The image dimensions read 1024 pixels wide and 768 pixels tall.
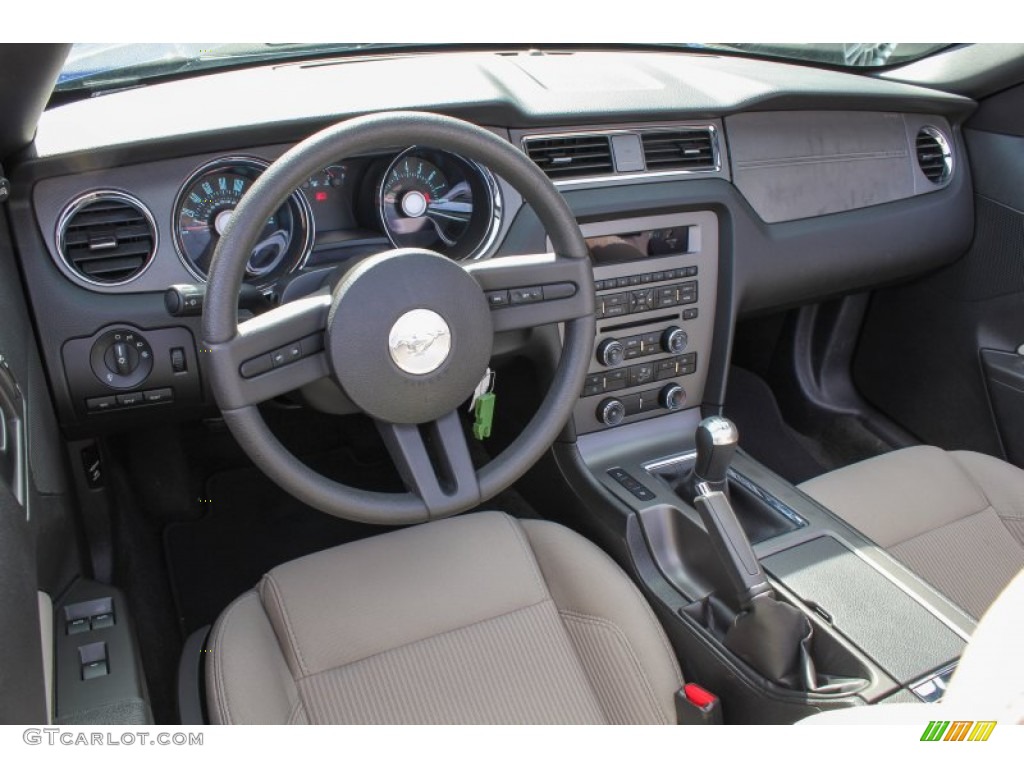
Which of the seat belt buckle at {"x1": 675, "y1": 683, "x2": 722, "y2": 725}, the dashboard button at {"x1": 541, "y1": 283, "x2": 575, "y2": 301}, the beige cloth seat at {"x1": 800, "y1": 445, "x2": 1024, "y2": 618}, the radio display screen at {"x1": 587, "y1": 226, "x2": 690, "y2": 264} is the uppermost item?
the dashboard button at {"x1": 541, "y1": 283, "x2": 575, "y2": 301}

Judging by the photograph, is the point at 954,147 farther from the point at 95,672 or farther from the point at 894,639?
the point at 95,672

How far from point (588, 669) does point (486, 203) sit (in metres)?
0.82

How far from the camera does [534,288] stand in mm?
1356

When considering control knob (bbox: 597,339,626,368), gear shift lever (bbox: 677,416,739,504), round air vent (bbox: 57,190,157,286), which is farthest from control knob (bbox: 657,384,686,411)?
round air vent (bbox: 57,190,157,286)

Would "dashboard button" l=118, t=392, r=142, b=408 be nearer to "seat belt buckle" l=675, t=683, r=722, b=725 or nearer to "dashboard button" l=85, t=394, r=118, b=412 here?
"dashboard button" l=85, t=394, r=118, b=412

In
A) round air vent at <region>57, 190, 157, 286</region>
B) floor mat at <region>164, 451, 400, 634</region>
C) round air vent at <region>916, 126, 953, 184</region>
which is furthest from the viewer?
round air vent at <region>916, 126, 953, 184</region>

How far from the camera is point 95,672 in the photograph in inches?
49.9

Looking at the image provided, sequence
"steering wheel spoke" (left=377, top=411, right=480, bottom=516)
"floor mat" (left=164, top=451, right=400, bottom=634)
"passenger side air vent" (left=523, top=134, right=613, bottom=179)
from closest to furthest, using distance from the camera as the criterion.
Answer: "steering wheel spoke" (left=377, top=411, right=480, bottom=516) < "passenger side air vent" (left=523, top=134, right=613, bottom=179) < "floor mat" (left=164, top=451, right=400, bottom=634)

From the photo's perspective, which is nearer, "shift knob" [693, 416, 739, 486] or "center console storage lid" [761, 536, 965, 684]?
"center console storage lid" [761, 536, 965, 684]

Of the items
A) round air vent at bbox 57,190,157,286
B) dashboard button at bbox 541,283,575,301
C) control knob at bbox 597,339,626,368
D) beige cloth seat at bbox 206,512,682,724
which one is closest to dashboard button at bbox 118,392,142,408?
round air vent at bbox 57,190,157,286

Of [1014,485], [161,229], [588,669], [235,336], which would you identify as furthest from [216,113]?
[1014,485]

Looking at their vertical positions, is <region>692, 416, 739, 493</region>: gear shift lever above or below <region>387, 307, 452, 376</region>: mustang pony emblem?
below

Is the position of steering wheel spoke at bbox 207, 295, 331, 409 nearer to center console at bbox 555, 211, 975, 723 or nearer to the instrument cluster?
the instrument cluster

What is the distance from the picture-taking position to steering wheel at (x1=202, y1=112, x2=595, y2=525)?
3.76 feet
